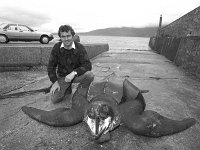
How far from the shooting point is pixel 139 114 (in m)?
3.05

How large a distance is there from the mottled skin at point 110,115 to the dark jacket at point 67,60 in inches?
31.9

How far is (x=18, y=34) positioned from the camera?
13.4m

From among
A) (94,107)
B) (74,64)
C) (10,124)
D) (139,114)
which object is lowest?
(10,124)

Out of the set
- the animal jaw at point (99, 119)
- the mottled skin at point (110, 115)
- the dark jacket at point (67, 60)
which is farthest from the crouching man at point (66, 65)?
the animal jaw at point (99, 119)

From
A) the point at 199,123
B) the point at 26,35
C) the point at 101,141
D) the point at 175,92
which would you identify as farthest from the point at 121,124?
the point at 26,35

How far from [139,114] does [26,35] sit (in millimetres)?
12458

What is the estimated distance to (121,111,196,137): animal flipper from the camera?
104 inches

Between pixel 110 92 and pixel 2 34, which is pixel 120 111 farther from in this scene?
pixel 2 34

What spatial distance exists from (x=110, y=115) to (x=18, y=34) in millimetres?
12604

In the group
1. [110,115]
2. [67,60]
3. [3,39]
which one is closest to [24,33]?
[3,39]

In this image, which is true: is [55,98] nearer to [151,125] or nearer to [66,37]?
[66,37]

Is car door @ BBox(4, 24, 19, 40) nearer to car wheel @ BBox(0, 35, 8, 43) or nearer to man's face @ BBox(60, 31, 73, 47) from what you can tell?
car wheel @ BBox(0, 35, 8, 43)

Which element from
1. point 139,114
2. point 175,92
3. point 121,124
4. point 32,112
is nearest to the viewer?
point 121,124

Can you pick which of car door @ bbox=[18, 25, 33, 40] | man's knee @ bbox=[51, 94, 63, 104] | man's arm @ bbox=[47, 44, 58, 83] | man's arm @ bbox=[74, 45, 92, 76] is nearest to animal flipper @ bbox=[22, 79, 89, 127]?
man's knee @ bbox=[51, 94, 63, 104]
